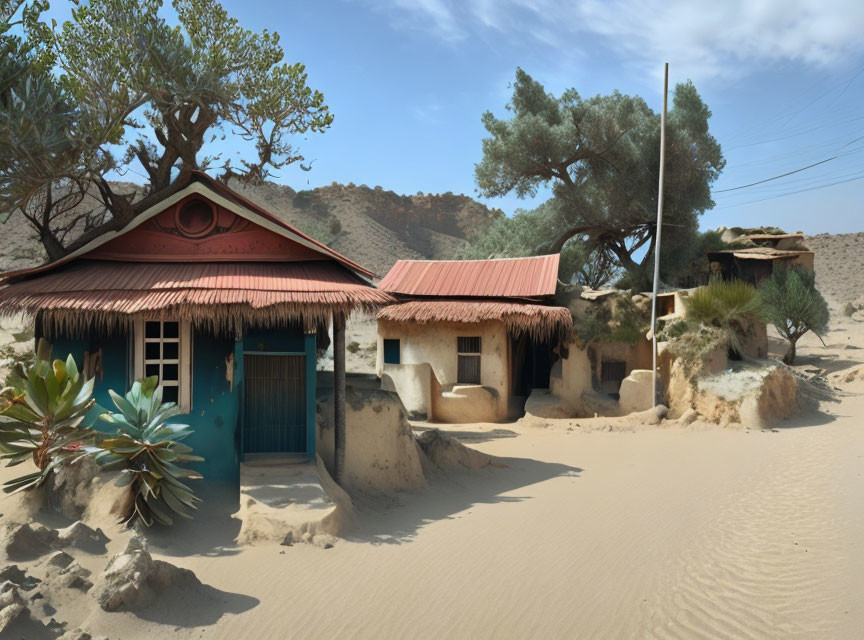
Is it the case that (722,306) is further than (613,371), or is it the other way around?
(613,371)

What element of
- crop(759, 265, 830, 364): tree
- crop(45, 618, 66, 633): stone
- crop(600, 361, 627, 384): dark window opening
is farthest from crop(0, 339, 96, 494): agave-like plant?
crop(759, 265, 830, 364): tree

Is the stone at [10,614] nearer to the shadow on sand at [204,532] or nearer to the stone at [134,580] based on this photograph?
the stone at [134,580]

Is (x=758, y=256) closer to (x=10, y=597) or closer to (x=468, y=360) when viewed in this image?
(x=468, y=360)

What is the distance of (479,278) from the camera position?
63.3 feet

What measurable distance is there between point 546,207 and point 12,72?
2158cm

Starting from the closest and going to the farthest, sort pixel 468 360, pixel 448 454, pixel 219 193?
pixel 219 193 < pixel 448 454 < pixel 468 360

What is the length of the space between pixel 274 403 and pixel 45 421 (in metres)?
3.13

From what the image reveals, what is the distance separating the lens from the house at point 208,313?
8.88 m

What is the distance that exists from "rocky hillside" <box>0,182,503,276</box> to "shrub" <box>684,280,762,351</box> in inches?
1389

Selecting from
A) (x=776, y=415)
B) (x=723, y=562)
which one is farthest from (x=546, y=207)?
(x=723, y=562)

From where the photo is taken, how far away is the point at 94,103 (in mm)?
13180

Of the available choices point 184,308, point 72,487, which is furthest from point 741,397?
point 72,487

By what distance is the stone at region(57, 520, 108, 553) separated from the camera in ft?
20.6

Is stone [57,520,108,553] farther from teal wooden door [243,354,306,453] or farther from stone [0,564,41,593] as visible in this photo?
teal wooden door [243,354,306,453]
